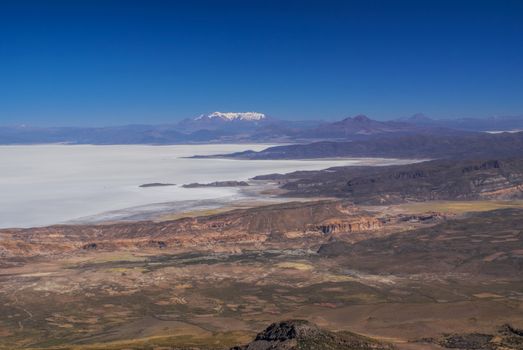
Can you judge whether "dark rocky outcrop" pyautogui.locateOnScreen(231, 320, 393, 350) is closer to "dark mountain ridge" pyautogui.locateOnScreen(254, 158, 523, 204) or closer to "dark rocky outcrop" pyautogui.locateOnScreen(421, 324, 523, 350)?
"dark rocky outcrop" pyautogui.locateOnScreen(421, 324, 523, 350)

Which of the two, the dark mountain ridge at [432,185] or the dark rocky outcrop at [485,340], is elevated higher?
the dark mountain ridge at [432,185]

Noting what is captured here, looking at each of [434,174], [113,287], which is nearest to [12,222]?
[113,287]

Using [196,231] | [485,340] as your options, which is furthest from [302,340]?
[196,231]

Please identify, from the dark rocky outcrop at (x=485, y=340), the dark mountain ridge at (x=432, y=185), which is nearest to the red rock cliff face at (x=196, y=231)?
the dark mountain ridge at (x=432, y=185)

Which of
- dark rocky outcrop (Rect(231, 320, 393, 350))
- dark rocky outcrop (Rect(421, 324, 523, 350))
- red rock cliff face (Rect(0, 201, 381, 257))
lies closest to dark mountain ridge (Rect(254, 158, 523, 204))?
red rock cliff face (Rect(0, 201, 381, 257))

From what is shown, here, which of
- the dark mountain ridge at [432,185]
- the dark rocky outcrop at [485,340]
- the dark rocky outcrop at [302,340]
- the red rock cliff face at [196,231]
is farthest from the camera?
the dark mountain ridge at [432,185]

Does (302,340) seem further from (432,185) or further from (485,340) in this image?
(432,185)

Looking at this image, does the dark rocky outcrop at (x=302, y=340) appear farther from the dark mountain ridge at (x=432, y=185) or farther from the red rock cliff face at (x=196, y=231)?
the dark mountain ridge at (x=432, y=185)
